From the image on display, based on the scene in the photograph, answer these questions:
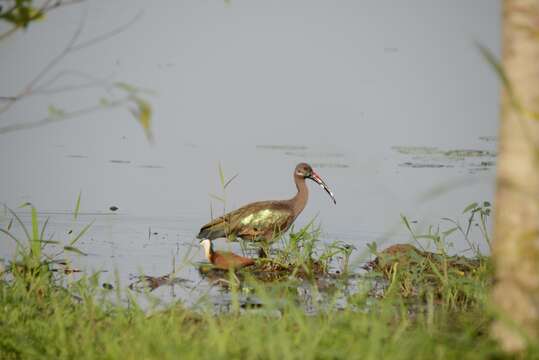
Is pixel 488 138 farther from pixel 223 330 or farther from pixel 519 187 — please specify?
pixel 519 187

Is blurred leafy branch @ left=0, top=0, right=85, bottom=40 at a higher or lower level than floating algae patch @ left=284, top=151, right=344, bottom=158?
lower

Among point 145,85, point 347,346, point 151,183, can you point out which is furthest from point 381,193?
point 347,346

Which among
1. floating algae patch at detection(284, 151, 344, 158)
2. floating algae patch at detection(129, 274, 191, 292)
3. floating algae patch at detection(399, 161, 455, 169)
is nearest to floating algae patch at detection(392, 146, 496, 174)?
floating algae patch at detection(399, 161, 455, 169)

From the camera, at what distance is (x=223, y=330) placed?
450 cm

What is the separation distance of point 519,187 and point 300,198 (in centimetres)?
708

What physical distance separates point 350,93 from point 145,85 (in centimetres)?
616

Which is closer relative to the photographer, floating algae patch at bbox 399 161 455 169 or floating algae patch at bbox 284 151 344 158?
floating algae patch at bbox 399 161 455 169

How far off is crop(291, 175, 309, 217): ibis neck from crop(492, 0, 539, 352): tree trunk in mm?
6751

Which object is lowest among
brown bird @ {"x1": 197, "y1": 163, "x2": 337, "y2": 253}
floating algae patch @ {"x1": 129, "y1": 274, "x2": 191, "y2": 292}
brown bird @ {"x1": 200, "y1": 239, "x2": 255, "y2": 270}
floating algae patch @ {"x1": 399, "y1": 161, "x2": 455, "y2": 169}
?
floating algae patch @ {"x1": 129, "y1": 274, "x2": 191, "y2": 292}

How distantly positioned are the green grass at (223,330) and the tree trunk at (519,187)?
0.49 feet

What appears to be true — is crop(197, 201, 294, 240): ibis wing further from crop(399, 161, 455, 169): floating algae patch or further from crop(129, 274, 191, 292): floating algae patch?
crop(399, 161, 455, 169): floating algae patch

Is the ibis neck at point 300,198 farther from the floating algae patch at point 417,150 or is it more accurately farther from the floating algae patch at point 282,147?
the floating algae patch at point 417,150

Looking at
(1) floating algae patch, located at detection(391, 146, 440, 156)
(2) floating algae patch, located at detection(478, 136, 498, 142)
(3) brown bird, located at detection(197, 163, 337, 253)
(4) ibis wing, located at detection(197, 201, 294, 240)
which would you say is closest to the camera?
(3) brown bird, located at detection(197, 163, 337, 253)

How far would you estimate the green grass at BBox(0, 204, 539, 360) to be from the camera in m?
3.82
